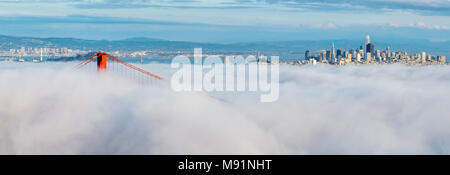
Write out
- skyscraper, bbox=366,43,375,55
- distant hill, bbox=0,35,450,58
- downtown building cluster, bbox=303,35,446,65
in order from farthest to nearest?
skyscraper, bbox=366,43,375,55
downtown building cluster, bbox=303,35,446,65
distant hill, bbox=0,35,450,58

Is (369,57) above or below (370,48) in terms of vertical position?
below

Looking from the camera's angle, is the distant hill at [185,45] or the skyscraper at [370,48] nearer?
the distant hill at [185,45]

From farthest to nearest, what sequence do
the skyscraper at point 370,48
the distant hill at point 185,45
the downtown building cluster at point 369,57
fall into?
the skyscraper at point 370,48 < the downtown building cluster at point 369,57 < the distant hill at point 185,45

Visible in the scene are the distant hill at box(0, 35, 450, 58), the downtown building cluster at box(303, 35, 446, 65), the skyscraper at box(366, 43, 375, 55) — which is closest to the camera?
the distant hill at box(0, 35, 450, 58)

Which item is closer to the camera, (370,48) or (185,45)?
(185,45)

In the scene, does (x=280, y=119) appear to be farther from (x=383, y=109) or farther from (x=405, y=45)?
(x=405, y=45)

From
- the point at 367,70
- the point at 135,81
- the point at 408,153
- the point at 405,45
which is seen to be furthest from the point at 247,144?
the point at 405,45

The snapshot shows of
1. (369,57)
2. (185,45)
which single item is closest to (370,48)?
(369,57)

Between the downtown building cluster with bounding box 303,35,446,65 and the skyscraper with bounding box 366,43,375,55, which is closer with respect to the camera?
the downtown building cluster with bounding box 303,35,446,65

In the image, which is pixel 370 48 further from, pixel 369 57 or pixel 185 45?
pixel 185 45
